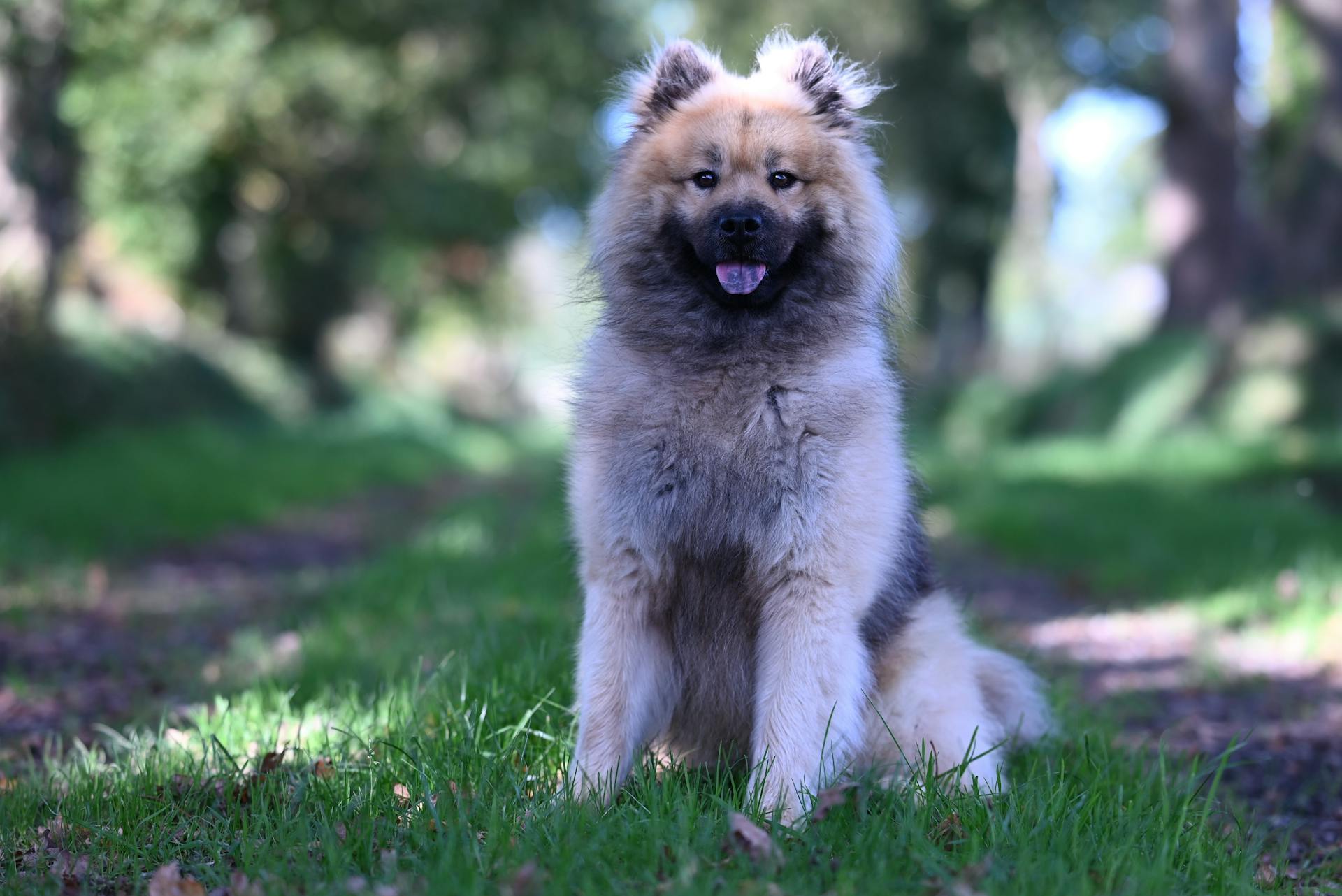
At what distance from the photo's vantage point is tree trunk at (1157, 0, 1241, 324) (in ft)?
47.1

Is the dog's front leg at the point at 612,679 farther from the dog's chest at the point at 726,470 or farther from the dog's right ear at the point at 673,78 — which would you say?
the dog's right ear at the point at 673,78

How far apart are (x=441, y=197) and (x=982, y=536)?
48.2 ft

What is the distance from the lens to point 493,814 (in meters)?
2.71

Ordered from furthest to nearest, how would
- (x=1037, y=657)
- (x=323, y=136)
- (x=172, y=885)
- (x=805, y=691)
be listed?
1. (x=323, y=136)
2. (x=1037, y=657)
3. (x=805, y=691)
4. (x=172, y=885)

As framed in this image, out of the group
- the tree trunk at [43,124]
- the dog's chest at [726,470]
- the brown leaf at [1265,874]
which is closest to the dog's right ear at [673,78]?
the dog's chest at [726,470]

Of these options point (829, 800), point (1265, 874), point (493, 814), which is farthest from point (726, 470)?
point (1265, 874)

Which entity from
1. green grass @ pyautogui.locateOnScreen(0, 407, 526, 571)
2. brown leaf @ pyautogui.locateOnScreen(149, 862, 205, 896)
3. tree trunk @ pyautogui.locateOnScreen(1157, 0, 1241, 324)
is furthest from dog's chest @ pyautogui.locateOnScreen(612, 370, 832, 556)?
tree trunk @ pyautogui.locateOnScreen(1157, 0, 1241, 324)

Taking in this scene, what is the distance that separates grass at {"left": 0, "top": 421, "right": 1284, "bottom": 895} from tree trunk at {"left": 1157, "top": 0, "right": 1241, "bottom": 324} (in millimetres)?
12572

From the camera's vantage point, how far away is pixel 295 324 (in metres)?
21.6

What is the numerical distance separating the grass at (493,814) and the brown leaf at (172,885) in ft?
0.29

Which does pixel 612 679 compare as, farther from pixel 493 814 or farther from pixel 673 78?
pixel 673 78

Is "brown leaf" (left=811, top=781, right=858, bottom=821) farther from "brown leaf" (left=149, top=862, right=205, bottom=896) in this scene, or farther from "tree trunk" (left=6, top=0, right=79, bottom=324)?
"tree trunk" (left=6, top=0, right=79, bottom=324)

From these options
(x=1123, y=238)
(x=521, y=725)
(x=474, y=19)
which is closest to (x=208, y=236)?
(x=474, y=19)

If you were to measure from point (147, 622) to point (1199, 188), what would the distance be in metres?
14.3
